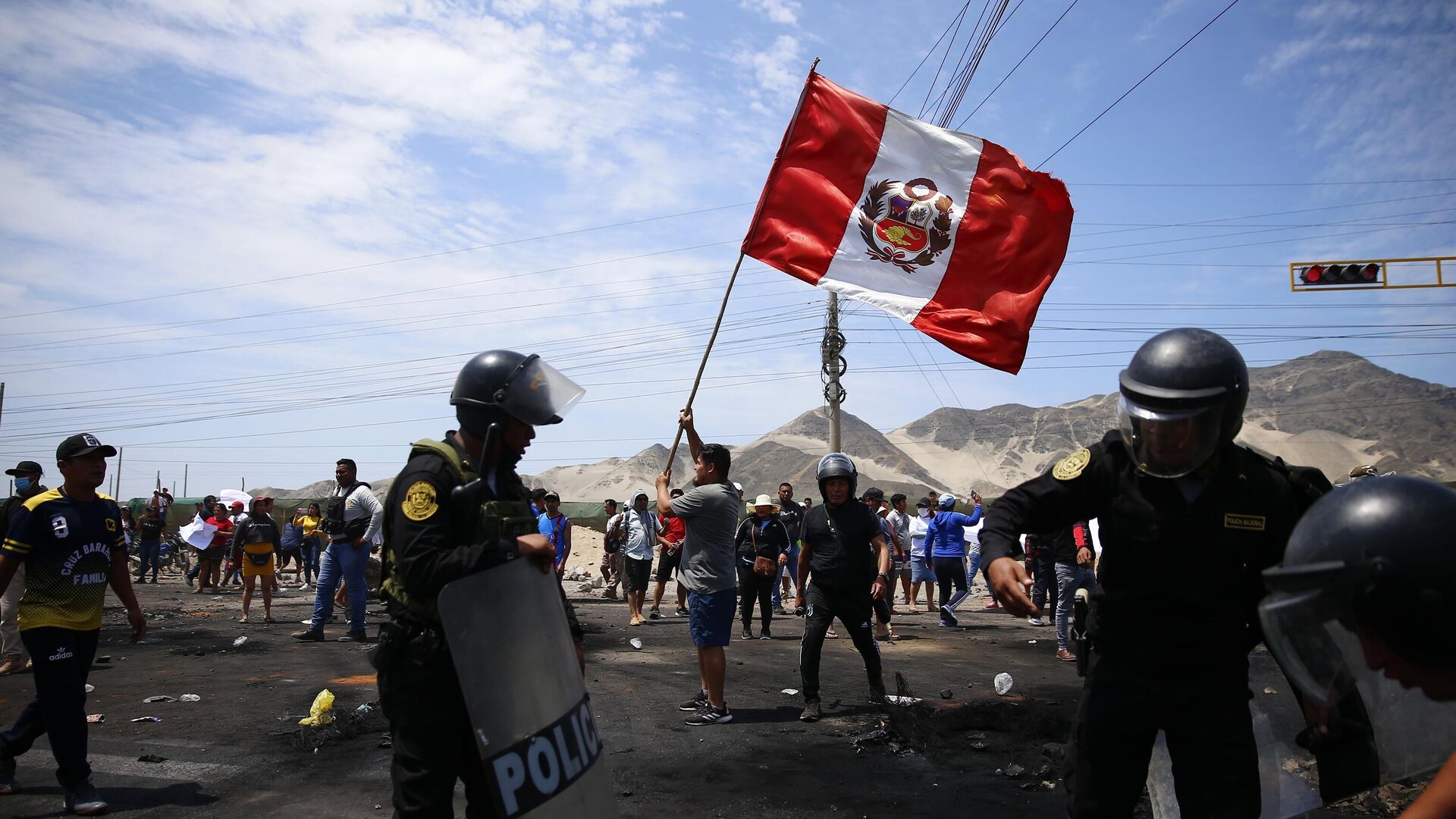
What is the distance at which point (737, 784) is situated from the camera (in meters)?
5.34

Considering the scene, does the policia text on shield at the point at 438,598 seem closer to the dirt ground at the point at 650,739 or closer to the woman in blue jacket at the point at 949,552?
the dirt ground at the point at 650,739

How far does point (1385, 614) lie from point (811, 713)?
571 cm

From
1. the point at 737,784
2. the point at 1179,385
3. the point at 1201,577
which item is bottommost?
the point at 737,784

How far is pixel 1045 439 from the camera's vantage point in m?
106

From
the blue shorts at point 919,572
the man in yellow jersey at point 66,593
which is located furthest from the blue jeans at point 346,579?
the blue shorts at point 919,572

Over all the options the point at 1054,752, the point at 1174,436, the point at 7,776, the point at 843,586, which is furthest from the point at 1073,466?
the point at 7,776

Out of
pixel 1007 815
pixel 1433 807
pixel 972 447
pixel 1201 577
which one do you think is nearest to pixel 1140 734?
pixel 1201 577

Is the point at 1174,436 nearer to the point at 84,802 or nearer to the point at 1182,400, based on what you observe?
the point at 1182,400

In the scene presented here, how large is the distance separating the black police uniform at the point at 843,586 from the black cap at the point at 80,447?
186 inches

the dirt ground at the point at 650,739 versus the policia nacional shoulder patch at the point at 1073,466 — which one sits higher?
the policia nacional shoulder patch at the point at 1073,466

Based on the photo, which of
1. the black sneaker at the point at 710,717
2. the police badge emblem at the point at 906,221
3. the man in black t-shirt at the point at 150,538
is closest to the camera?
the black sneaker at the point at 710,717

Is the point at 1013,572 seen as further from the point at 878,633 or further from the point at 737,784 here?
the point at 878,633

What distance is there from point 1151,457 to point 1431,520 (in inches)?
46.2

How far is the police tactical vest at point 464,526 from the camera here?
2898 mm
